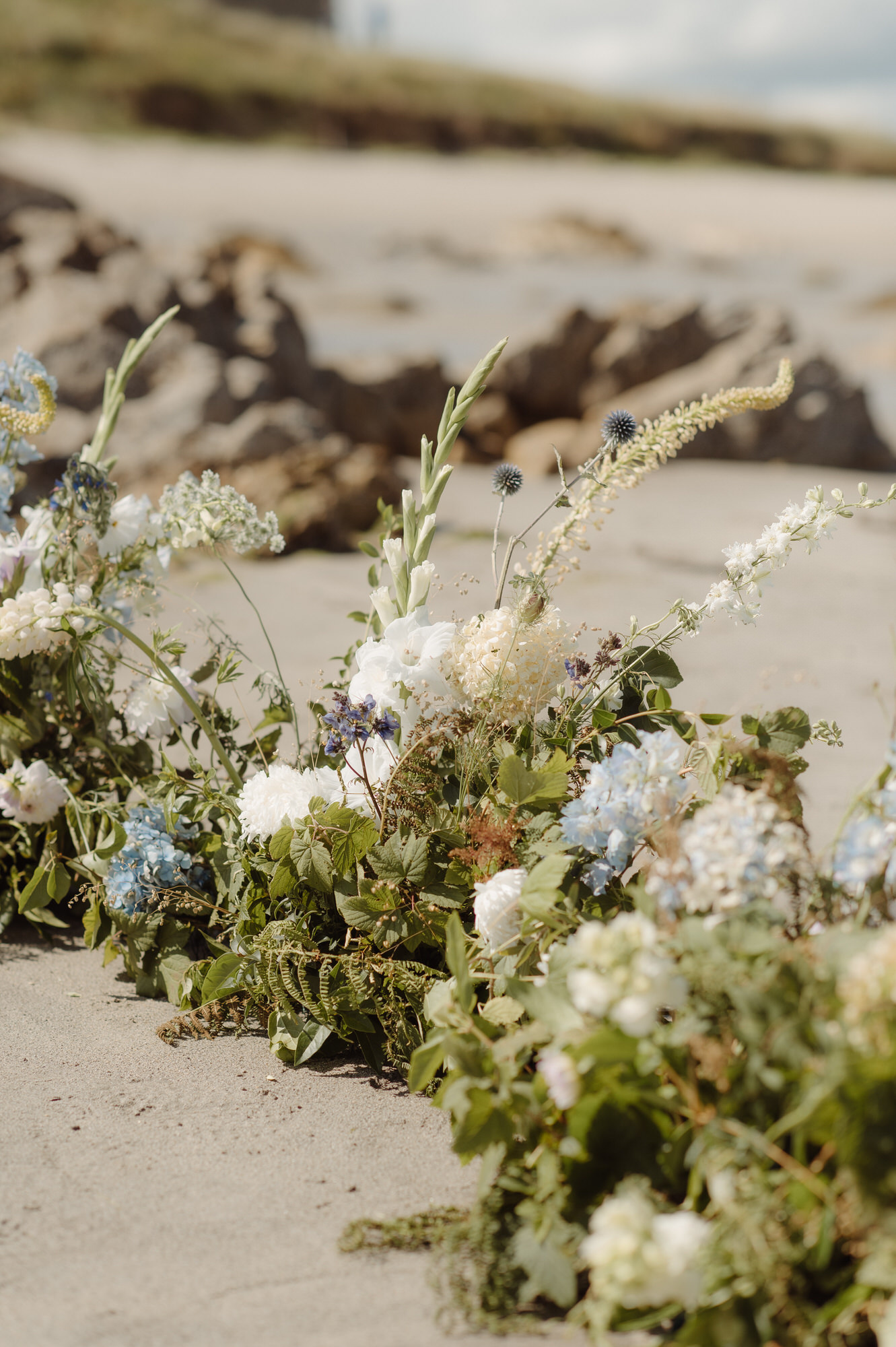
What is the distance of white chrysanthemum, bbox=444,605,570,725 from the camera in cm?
190

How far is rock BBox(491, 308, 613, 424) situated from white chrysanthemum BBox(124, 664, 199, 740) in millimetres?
6807

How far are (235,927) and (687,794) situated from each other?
851 millimetres

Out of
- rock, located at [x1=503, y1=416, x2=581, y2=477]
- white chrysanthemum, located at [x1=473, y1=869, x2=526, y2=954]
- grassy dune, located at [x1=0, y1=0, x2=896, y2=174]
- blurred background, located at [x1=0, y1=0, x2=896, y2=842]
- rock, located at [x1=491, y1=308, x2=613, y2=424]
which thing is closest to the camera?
white chrysanthemum, located at [x1=473, y1=869, x2=526, y2=954]

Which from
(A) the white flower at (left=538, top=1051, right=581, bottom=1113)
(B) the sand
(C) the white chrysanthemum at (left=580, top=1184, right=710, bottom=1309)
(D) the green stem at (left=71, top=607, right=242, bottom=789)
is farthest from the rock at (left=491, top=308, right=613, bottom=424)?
(C) the white chrysanthemum at (left=580, top=1184, right=710, bottom=1309)

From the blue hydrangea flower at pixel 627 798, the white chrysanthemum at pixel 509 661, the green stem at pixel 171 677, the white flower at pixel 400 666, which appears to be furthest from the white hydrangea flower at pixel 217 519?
the blue hydrangea flower at pixel 627 798

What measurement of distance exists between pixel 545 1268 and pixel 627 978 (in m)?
0.38

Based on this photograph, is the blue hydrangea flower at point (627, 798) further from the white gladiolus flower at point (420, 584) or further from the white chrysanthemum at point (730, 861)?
the white gladiolus flower at point (420, 584)

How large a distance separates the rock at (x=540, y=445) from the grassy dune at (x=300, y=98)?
33.8 m

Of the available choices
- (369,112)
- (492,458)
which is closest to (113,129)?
(369,112)

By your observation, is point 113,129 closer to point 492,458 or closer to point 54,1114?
point 492,458

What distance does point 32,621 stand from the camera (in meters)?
2.05

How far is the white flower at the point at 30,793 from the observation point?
2297 mm

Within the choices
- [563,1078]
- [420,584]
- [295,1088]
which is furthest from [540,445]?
[563,1078]

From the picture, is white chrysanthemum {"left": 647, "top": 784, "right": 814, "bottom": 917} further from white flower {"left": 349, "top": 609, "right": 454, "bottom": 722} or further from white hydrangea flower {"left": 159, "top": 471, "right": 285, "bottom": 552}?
white hydrangea flower {"left": 159, "top": 471, "right": 285, "bottom": 552}
